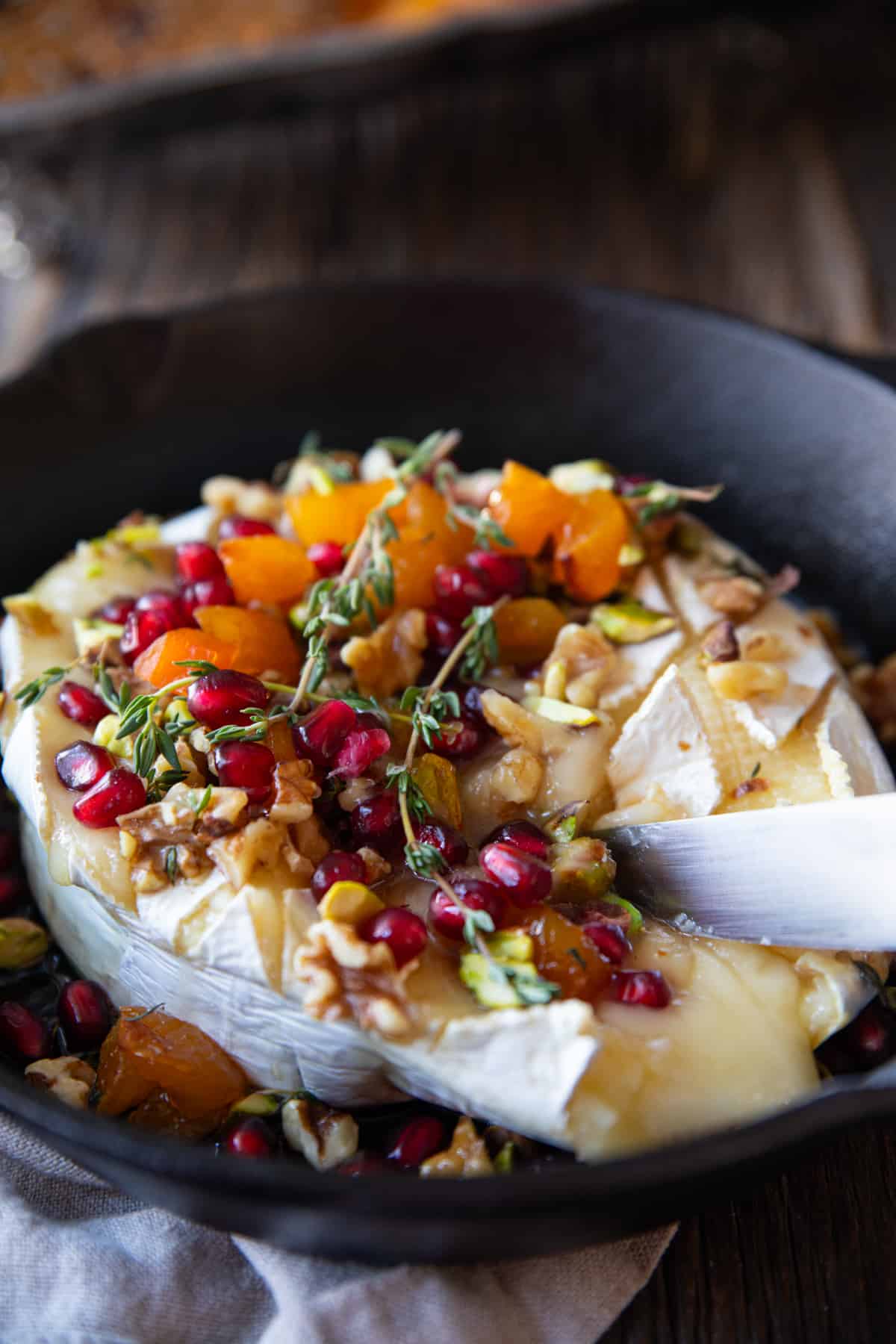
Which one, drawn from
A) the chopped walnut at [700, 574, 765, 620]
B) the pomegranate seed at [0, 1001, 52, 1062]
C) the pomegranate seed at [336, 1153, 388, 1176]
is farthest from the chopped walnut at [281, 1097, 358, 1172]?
the chopped walnut at [700, 574, 765, 620]

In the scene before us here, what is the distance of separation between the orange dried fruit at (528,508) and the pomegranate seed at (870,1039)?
138cm

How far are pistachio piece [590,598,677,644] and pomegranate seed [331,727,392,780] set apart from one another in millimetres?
741

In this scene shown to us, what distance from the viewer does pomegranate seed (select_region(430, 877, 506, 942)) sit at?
2.25 metres

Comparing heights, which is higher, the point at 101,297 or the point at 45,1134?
the point at 101,297

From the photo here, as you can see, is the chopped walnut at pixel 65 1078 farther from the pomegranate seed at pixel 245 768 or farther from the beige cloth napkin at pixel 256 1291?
the pomegranate seed at pixel 245 768

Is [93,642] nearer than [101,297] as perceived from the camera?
Yes

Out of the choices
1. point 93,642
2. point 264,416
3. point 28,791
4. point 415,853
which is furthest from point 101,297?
point 415,853

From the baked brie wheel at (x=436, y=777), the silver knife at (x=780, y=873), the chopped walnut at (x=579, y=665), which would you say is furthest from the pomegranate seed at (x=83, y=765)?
the silver knife at (x=780, y=873)

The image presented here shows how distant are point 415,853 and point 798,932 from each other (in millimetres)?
783

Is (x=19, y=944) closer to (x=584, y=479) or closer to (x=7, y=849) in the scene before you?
(x=7, y=849)

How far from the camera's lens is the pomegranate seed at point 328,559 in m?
2.97

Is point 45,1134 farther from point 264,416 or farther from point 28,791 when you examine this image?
point 264,416

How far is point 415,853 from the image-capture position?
230 cm

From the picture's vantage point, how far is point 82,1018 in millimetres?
2562
